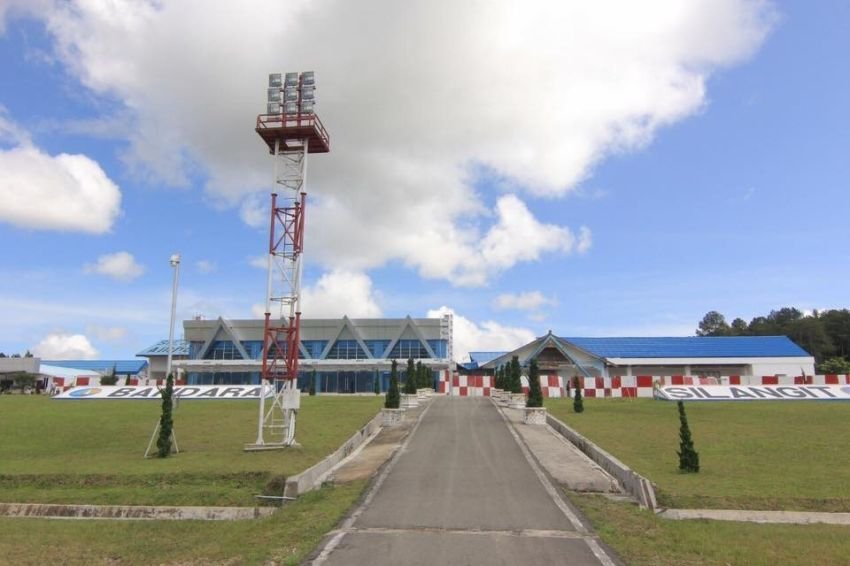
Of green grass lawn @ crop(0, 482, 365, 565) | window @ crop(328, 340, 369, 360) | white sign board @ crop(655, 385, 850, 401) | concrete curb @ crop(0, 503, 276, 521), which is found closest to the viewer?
green grass lawn @ crop(0, 482, 365, 565)

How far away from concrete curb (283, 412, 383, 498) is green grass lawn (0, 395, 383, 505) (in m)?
0.43

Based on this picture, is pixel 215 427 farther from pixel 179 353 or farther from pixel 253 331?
pixel 179 353

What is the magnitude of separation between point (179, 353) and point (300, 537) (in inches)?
2797

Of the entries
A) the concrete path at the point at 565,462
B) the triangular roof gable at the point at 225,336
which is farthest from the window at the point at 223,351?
the concrete path at the point at 565,462

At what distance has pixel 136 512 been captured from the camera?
39.2 feet

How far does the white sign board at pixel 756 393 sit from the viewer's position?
34.0 m

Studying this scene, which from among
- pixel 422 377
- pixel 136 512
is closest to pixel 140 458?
pixel 136 512

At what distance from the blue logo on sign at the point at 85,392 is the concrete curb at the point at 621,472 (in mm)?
33902

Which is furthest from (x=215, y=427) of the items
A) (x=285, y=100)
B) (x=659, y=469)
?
(x=659, y=469)

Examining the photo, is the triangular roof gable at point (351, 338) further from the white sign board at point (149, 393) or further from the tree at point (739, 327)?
the tree at point (739, 327)

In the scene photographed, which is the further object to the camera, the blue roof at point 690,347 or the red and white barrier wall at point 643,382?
the blue roof at point 690,347

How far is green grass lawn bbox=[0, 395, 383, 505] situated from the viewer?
12961 mm

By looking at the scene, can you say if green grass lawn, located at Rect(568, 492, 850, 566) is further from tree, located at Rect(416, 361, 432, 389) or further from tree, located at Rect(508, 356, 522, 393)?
tree, located at Rect(416, 361, 432, 389)

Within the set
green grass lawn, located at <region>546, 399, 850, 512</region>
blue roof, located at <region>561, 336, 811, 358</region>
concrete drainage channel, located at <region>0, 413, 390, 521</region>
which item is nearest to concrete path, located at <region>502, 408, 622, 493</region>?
green grass lawn, located at <region>546, 399, 850, 512</region>
